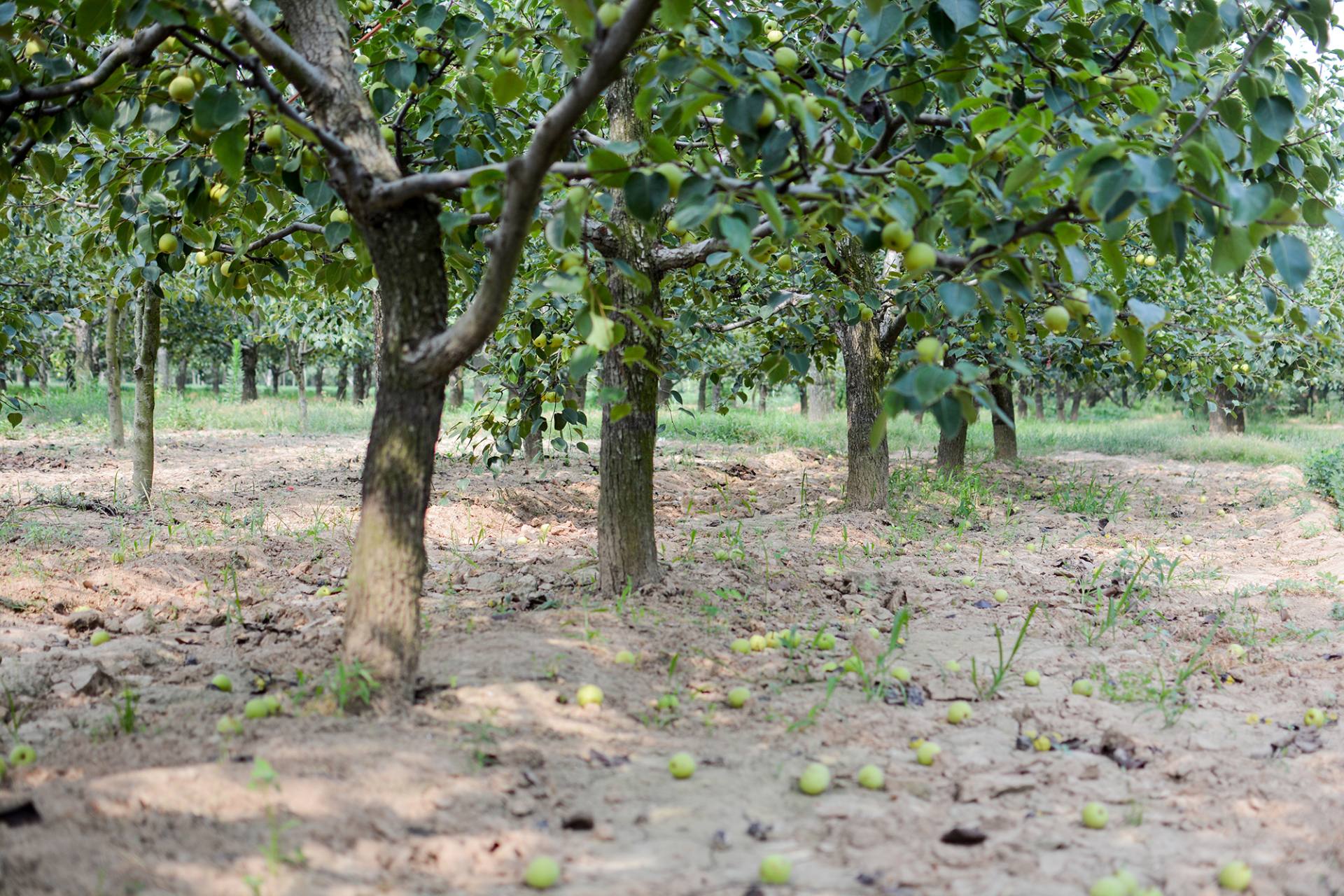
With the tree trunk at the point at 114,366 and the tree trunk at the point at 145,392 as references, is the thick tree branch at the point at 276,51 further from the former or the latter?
the tree trunk at the point at 114,366

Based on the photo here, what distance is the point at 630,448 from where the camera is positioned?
404 cm

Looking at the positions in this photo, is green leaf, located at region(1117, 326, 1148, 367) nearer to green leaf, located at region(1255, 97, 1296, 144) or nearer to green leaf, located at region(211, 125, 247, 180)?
green leaf, located at region(1255, 97, 1296, 144)

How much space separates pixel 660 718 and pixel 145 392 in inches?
200

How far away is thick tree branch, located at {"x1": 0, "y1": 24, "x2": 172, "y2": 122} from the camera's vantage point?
261cm

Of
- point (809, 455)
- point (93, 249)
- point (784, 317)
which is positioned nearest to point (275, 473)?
point (93, 249)

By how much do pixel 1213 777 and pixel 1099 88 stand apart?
2175 mm

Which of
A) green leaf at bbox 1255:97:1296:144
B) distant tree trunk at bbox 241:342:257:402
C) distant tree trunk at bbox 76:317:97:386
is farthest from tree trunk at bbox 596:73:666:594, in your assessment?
distant tree trunk at bbox 241:342:257:402

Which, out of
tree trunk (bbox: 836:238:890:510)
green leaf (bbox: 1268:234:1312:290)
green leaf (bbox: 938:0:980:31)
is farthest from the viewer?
tree trunk (bbox: 836:238:890:510)

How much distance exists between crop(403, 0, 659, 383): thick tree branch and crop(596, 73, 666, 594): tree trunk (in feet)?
4.76

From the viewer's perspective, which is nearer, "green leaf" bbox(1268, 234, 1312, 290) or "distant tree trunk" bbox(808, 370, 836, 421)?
"green leaf" bbox(1268, 234, 1312, 290)

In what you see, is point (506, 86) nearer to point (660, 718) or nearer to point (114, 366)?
point (660, 718)

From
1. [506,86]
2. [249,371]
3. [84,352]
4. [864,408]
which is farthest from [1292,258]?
[249,371]

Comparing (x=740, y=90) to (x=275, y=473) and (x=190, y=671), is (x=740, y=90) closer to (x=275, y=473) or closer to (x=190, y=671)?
(x=190, y=671)

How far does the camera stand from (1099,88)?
2676mm
